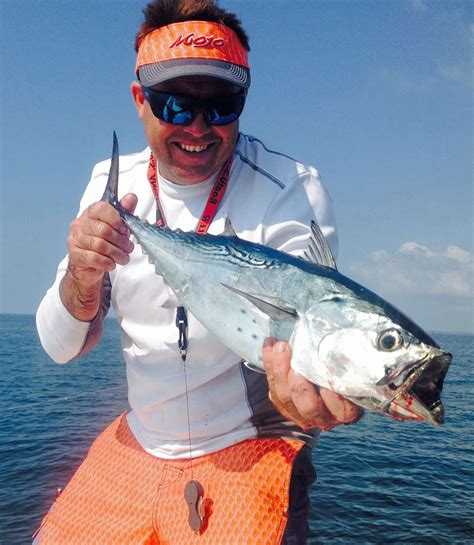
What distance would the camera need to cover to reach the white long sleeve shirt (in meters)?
3.46

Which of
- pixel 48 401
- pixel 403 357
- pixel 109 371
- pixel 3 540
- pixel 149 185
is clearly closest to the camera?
pixel 403 357

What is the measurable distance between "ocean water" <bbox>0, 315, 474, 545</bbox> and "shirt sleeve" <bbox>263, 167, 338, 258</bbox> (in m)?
7.29

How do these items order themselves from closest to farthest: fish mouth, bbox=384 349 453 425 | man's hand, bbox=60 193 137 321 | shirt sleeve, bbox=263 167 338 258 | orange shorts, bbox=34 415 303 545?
fish mouth, bbox=384 349 453 425
man's hand, bbox=60 193 137 321
orange shorts, bbox=34 415 303 545
shirt sleeve, bbox=263 167 338 258

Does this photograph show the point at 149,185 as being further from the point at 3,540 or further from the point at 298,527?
the point at 3,540

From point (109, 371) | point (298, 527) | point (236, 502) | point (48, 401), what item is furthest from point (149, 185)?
point (109, 371)


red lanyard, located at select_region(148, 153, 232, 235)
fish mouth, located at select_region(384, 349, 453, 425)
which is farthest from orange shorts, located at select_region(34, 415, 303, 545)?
red lanyard, located at select_region(148, 153, 232, 235)

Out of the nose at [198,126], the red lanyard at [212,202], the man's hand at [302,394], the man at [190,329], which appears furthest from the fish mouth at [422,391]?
the nose at [198,126]

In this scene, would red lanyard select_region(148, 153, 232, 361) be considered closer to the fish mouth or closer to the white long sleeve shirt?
the white long sleeve shirt

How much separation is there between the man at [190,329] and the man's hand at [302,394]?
0.57m

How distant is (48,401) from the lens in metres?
20.4

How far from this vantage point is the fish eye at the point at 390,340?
7.18ft

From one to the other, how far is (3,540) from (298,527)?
733cm

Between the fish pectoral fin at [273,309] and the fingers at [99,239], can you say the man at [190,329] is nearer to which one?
the fingers at [99,239]

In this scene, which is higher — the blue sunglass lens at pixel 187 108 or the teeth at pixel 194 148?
the blue sunglass lens at pixel 187 108
